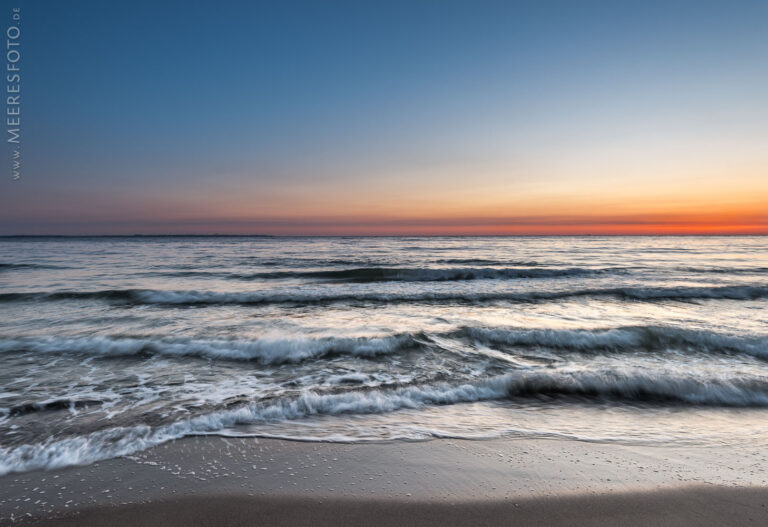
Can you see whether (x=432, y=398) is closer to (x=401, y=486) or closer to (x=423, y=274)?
(x=401, y=486)

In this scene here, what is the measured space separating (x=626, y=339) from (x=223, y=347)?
26.5 feet

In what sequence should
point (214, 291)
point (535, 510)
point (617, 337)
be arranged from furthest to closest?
point (214, 291)
point (617, 337)
point (535, 510)

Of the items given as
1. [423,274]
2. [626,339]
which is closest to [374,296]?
[423,274]

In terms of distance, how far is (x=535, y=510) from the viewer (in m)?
2.74

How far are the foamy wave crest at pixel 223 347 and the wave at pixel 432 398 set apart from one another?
214 cm

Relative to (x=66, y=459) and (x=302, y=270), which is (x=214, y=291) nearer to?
(x=302, y=270)

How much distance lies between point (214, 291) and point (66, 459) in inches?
465

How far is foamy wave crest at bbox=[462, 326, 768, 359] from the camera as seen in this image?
24.6 ft

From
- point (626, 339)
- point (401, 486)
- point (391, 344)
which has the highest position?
point (401, 486)

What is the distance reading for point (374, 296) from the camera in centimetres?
1393

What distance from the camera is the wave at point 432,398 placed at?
3.66 meters

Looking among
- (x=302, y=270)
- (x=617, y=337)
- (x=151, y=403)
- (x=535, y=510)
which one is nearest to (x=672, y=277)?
(x=617, y=337)

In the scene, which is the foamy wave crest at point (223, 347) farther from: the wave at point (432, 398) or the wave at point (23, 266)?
the wave at point (23, 266)

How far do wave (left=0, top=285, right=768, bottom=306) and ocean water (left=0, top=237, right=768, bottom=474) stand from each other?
4.9 inches
